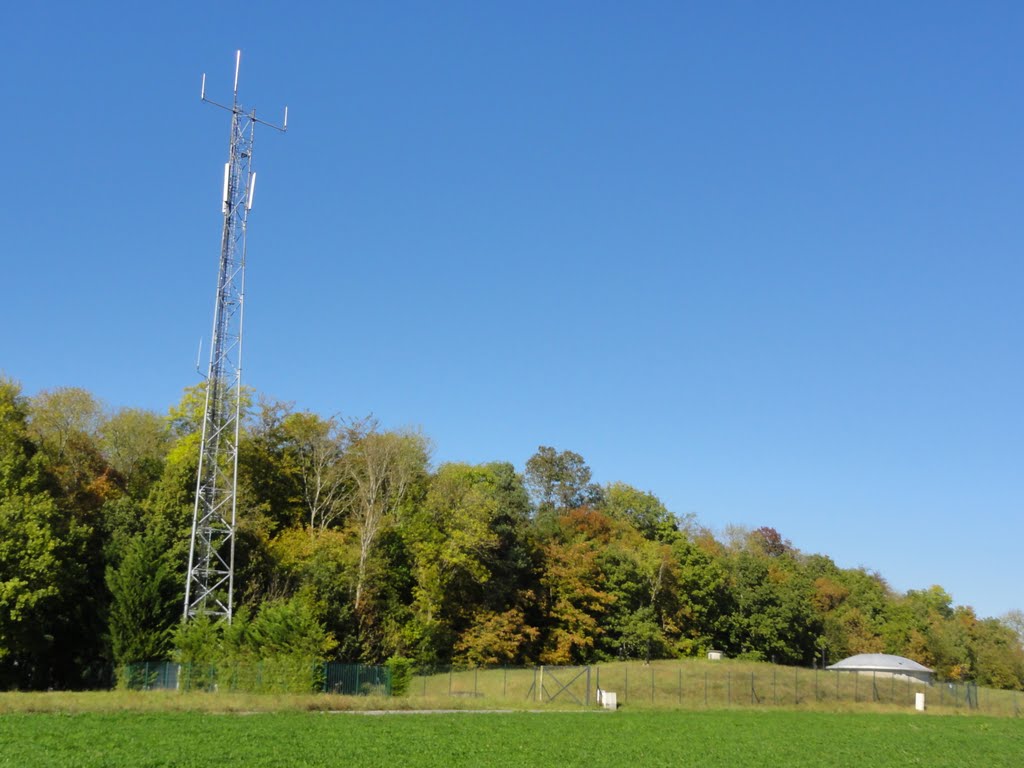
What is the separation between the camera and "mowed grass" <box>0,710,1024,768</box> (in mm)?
23250

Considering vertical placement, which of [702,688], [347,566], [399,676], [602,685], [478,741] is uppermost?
[347,566]

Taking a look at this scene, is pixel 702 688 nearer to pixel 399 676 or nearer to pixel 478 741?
pixel 399 676

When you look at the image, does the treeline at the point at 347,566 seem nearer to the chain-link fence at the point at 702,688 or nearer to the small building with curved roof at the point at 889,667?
the chain-link fence at the point at 702,688

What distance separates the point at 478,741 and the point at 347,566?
29492mm

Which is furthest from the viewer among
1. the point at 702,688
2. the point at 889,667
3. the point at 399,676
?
the point at 889,667

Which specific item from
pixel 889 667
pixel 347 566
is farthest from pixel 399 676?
pixel 889 667

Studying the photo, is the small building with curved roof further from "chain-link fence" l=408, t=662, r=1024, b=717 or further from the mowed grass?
the mowed grass

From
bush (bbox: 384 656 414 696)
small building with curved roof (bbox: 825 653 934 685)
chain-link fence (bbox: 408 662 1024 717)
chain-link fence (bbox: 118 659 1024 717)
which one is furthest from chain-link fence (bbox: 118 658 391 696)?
small building with curved roof (bbox: 825 653 934 685)

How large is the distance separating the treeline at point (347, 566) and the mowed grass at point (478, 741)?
13236 millimetres

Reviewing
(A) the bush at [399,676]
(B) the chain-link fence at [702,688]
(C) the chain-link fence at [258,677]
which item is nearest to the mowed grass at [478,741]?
(C) the chain-link fence at [258,677]

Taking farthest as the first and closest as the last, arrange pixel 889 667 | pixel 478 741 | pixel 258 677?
pixel 889 667 < pixel 258 677 < pixel 478 741

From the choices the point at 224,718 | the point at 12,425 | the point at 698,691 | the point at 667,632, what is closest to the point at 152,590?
the point at 12,425

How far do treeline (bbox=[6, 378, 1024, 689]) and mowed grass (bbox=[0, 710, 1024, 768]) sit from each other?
13236 millimetres

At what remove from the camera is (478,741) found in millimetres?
29250
